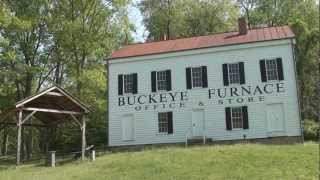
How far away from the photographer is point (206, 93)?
105 ft

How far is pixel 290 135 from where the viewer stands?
29766 mm

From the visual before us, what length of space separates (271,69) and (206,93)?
13.7 feet

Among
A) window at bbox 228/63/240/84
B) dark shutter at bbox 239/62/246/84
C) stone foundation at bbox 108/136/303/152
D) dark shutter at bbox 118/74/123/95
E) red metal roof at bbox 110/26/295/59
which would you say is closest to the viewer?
stone foundation at bbox 108/136/303/152

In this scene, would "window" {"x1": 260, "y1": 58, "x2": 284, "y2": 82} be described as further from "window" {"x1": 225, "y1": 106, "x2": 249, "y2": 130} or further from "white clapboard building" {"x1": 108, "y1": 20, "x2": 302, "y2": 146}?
"window" {"x1": 225, "y1": 106, "x2": 249, "y2": 130}

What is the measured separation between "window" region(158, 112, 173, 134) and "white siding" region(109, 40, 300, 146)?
25 cm

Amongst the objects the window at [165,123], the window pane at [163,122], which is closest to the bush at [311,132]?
the window at [165,123]

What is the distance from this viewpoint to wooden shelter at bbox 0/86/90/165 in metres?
27.4

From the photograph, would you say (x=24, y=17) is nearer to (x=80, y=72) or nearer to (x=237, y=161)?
(x=80, y=72)

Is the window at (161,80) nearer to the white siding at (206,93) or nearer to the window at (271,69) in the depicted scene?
the white siding at (206,93)

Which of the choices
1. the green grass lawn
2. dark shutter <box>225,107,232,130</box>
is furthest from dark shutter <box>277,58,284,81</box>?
the green grass lawn

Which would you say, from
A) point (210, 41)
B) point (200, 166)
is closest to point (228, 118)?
point (210, 41)

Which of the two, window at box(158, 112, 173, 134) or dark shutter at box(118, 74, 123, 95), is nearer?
window at box(158, 112, 173, 134)

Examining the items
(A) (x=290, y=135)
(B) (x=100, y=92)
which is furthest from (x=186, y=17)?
(A) (x=290, y=135)

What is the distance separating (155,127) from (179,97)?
2.41 m
